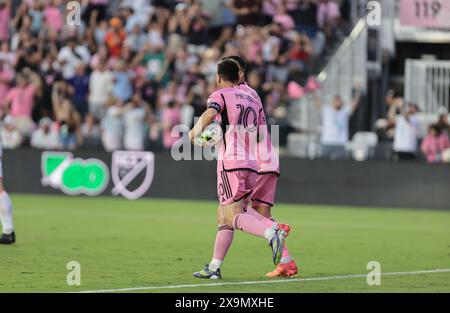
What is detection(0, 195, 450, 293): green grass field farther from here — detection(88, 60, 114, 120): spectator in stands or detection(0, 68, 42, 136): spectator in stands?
detection(88, 60, 114, 120): spectator in stands

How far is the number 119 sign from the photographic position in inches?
896

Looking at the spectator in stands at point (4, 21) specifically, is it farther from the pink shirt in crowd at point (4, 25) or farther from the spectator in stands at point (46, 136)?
the spectator in stands at point (46, 136)

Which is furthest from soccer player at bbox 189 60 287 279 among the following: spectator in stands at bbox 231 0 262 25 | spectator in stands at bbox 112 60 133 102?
spectator in stands at bbox 231 0 262 25

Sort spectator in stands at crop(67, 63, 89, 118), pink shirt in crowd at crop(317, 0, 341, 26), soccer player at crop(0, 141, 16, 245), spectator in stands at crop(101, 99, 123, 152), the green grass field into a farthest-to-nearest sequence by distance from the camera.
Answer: pink shirt in crowd at crop(317, 0, 341, 26) < spectator in stands at crop(67, 63, 89, 118) < spectator in stands at crop(101, 99, 123, 152) < soccer player at crop(0, 141, 16, 245) < the green grass field

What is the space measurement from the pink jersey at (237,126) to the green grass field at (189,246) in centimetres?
117

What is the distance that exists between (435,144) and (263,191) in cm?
1204

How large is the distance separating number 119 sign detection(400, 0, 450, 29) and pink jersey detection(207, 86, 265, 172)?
12170 millimetres

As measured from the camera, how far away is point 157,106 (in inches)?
992

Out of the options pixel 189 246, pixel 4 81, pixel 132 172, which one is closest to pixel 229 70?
pixel 189 246

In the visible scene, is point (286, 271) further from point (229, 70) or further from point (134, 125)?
point (134, 125)

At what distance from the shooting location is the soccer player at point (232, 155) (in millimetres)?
11203

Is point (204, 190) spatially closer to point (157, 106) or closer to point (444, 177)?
point (157, 106)
